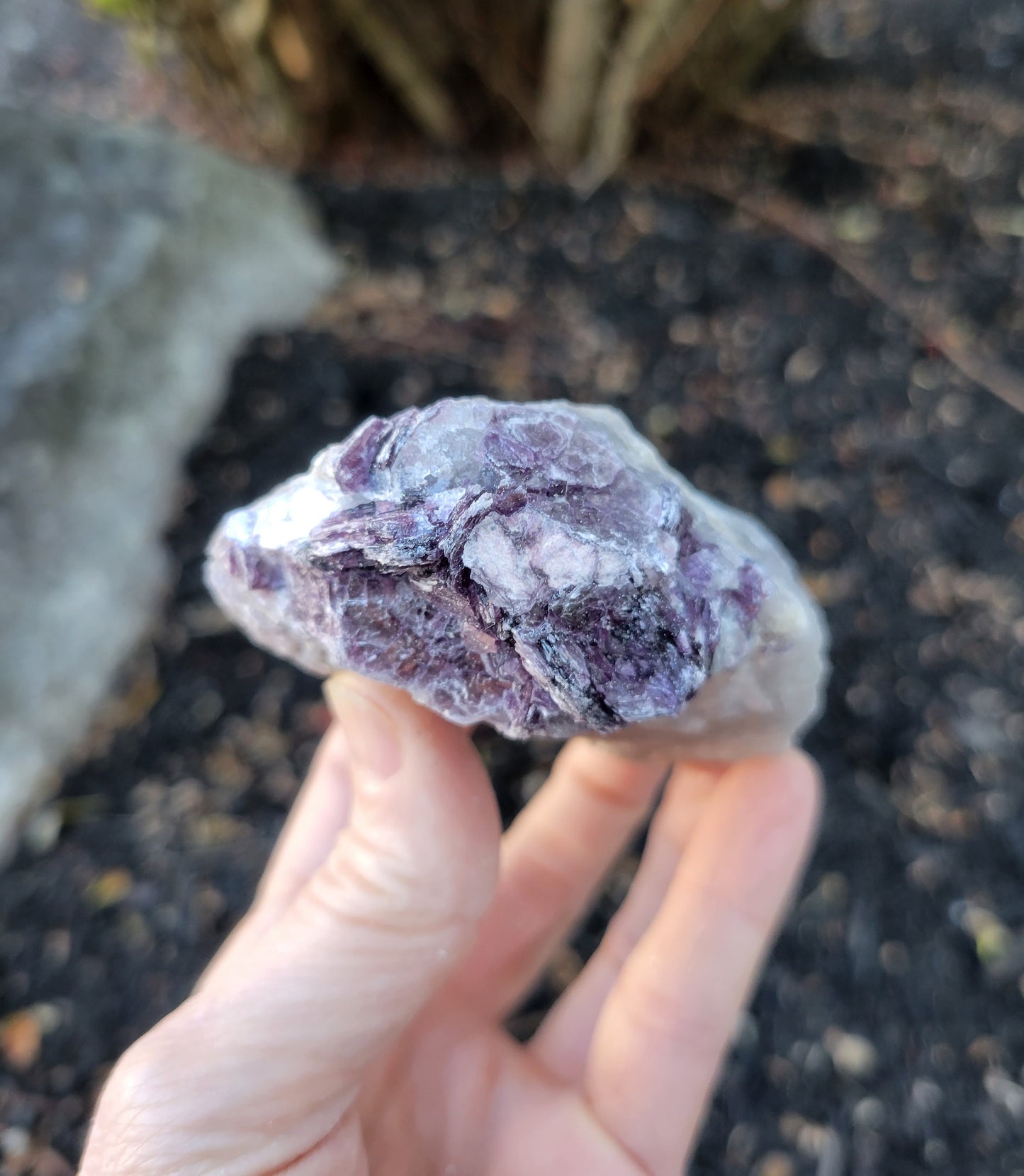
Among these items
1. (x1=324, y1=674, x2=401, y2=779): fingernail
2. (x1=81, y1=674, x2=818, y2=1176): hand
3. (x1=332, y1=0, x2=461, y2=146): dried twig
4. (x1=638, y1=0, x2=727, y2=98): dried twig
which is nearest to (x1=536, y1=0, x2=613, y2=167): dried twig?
(x1=638, y1=0, x2=727, y2=98): dried twig

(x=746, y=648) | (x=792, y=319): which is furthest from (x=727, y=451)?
(x=746, y=648)

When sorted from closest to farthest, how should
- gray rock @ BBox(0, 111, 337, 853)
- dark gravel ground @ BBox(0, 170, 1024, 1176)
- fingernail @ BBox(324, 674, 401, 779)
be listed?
fingernail @ BBox(324, 674, 401, 779), dark gravel ground @ BBox(0, 170, 1024, 1176), gray rock @ BBox(0, 111, 337, 853)

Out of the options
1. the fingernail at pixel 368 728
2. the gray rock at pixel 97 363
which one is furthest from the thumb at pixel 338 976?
the gray rock at pixel 97 363

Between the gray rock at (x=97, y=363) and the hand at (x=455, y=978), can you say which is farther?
the gray rock at (x=97, y=363)

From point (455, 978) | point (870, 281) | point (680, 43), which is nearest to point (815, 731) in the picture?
point (455, 978)

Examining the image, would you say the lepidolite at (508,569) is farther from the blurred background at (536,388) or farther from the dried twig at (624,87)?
the dried twig at (624,87)

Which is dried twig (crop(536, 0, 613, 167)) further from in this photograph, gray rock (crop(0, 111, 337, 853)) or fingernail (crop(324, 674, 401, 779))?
fingernail (crop(324, 674, 401, 779))

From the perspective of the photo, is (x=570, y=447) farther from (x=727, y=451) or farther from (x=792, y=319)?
(x=792, y=319)

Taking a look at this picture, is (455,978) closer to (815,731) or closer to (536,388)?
(815,731)
